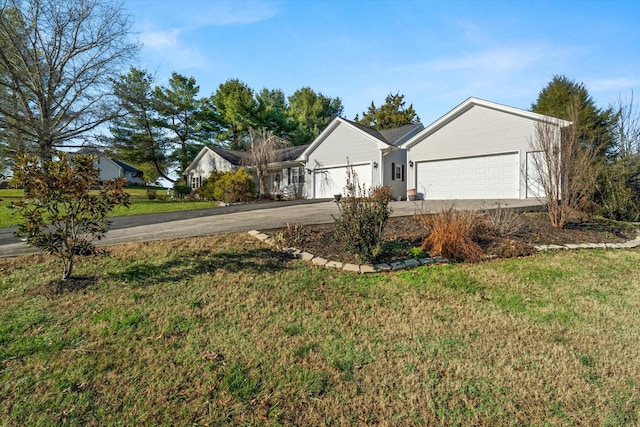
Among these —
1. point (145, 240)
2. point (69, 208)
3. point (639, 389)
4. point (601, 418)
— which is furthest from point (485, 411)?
point (145, 240)

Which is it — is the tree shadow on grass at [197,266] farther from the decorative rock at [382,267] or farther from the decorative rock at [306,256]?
the decorative rock at [382,267]

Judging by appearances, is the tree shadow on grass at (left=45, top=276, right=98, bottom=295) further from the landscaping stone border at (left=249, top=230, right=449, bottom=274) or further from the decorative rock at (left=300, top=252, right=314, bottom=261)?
the decorative rock at (left=300, top=252, right=314, bottom=261)

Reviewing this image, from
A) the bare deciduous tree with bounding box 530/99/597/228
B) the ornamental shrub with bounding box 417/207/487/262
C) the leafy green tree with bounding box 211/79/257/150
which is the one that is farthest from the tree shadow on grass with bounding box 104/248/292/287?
the leafy green tree with bounding box 211/79/257/150

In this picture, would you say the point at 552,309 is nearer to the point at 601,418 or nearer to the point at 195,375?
the point at 601,418

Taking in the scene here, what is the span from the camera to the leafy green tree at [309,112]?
A: 33.8 m

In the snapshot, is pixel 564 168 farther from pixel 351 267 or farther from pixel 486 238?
pixel 351 267

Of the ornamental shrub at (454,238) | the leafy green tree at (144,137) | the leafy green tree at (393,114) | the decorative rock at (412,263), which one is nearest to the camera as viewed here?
the decorative rock at (412,263)

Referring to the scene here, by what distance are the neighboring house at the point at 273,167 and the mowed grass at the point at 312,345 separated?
1707cm

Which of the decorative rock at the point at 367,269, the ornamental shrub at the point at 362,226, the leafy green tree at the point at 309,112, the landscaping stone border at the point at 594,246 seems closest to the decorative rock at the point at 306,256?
the ornamental shrub at the point at 362,226

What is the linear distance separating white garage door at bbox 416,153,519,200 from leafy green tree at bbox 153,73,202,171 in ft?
84.1

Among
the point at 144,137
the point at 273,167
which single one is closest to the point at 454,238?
the point at 273,167

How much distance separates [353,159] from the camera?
18.8 meters

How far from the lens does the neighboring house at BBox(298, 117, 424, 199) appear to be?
704 inches

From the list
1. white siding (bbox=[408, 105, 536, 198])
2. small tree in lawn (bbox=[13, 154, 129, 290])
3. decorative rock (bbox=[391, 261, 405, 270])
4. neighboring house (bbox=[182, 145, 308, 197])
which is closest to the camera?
small tree in lawn (bbox=[13, 154, 129, 290])
